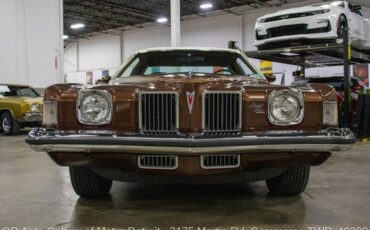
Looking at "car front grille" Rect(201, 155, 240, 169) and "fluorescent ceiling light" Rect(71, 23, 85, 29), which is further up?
"fluorescent ceiling light" Rect(71, 23, 85, 29)

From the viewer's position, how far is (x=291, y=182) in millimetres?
3279

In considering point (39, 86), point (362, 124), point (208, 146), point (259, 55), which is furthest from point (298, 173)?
point (39, 86)

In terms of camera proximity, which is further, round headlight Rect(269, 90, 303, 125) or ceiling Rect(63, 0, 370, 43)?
ceiling Rect(63, 0, 370, 43)

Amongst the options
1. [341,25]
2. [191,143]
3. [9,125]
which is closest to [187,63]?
[191,143]

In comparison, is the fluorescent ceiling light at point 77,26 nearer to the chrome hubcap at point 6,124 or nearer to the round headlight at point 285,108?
the chrome hubcap at point 6,124

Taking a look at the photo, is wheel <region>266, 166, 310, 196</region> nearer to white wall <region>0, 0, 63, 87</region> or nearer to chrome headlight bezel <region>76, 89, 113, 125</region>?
chrome headlight bezel <region>76, 89, 113, 125</region>

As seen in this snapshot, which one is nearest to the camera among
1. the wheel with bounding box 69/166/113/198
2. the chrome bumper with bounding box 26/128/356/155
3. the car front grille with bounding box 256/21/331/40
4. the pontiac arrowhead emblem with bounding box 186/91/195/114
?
the chrome bumper with bounding box 26/128/356/155

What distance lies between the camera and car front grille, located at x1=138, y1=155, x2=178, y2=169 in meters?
2.70

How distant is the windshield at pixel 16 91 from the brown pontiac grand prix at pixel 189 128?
8.00m

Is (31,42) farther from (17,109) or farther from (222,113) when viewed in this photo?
(222,113)

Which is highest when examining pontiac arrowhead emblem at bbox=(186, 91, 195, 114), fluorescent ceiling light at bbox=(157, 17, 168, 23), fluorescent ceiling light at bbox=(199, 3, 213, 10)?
fluorescent ceiling light at bbox=(199, 3, 213, 10)

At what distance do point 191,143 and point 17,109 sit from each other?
810 centimetres

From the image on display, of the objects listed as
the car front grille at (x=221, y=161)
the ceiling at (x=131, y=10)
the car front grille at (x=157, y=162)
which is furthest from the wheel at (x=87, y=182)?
the ceiling at (x=131, y=10)

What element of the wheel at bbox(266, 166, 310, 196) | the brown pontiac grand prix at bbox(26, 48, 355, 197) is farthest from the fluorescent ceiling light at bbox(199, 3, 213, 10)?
the brown pontiac grand prix at bbox(26, 48, 355, 197)
